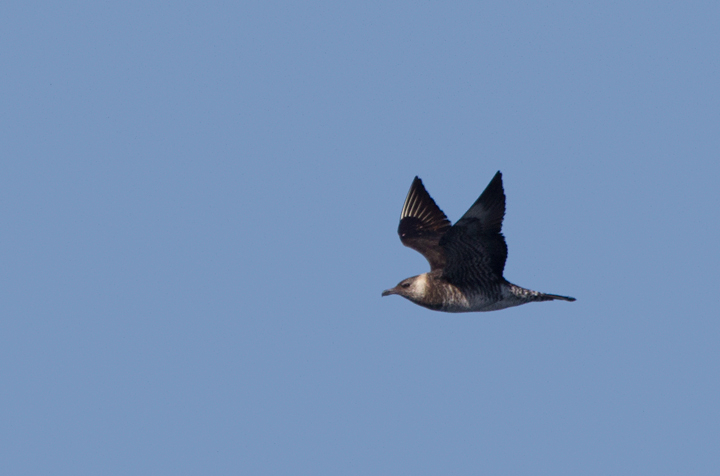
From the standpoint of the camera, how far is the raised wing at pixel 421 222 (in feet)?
41.5

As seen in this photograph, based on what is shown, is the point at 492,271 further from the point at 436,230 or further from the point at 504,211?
the point at 436,230

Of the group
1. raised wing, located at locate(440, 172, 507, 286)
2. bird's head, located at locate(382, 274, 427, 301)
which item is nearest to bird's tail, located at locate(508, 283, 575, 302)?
raised wing, located at locate(440, 172, 507, 286)

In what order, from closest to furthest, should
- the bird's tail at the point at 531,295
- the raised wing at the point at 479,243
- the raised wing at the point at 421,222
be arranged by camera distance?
the raised wing at the point at 479,243 < the bird's tail at the point at 531,295 < the raised wing at the point at 421,222

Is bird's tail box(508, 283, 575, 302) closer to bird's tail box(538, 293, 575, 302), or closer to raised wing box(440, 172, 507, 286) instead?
bird's tail box(538, 293, 575, 302)

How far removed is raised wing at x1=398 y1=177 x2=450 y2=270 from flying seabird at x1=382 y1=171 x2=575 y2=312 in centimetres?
6

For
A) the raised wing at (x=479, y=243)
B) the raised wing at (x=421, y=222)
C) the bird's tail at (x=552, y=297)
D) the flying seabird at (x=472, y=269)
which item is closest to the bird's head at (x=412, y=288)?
the flying seabird at (x=472, y=269)

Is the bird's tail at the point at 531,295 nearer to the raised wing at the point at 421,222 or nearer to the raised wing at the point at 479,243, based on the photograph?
the raised wing at the point at 479,243

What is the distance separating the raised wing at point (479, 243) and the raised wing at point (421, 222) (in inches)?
45.2

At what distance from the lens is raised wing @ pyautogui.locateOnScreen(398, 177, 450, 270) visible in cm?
1266

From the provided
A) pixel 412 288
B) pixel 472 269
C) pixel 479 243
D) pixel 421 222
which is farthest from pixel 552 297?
pixel 421 222

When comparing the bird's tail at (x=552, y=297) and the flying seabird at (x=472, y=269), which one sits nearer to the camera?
the flying seabird at (x=472, y=269)

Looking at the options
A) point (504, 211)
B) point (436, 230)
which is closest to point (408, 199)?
point (436, 230)

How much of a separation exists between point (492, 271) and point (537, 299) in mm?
893

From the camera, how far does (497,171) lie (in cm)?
1051
